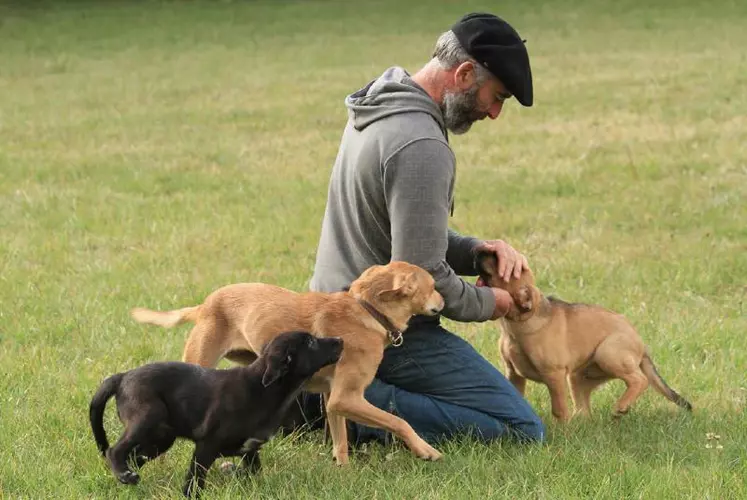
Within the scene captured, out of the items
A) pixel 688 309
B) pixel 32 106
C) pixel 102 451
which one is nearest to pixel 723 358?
pixel 688 309

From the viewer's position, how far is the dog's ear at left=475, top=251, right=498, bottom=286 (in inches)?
260

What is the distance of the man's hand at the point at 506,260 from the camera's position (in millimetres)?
6500

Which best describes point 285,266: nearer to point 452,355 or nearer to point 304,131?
point 452,355

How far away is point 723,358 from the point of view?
7543mm

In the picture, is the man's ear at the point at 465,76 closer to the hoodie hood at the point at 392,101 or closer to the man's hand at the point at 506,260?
the hoodie hood at the point at 392,101

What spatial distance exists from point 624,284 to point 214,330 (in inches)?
191

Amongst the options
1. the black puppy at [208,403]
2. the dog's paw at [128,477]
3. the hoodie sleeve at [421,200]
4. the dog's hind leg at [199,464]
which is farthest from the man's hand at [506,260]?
the dog's paw at [128,477]

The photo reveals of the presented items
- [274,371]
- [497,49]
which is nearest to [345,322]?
[274,371]

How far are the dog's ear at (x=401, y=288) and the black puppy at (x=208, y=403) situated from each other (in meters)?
0.43

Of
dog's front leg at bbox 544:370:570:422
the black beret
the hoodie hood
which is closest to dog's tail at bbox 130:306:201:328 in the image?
the hoodie hood

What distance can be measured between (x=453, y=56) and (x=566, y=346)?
71.6 inches

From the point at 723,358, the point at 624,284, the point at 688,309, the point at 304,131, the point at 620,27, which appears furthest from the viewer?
the point at 620,27

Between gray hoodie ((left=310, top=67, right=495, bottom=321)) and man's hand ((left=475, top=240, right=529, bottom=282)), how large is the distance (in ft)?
1.24

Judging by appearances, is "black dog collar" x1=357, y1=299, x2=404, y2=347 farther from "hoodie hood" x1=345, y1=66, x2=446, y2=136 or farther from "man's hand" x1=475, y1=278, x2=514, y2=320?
"hoodie hood" x1=345, y1=66, x2=446, y2=136
